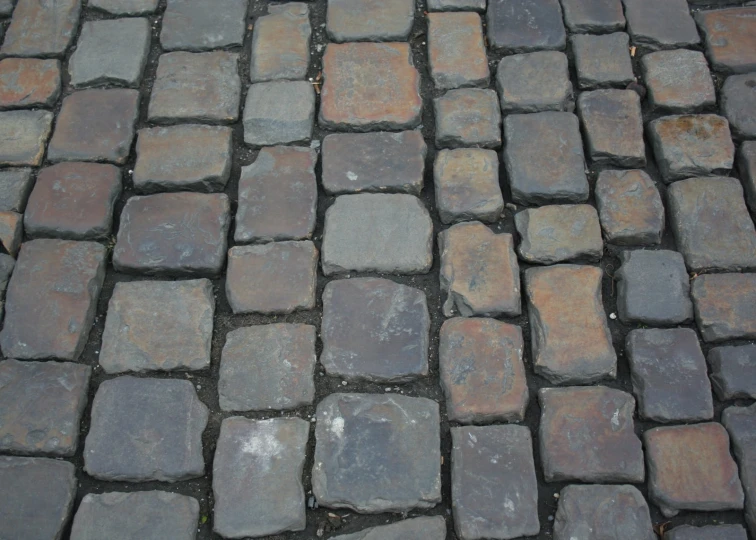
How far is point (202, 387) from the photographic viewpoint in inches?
96.0

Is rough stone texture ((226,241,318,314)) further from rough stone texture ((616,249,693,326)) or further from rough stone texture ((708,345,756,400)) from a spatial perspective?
rough stone texture ((708,345,756,400))

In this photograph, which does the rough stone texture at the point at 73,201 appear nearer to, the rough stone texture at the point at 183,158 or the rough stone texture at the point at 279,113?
the rough stone texture at the point at 183,158

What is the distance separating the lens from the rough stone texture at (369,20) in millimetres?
3172

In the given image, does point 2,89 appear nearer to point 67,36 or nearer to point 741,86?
point 67,36

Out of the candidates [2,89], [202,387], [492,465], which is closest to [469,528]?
[492,465]

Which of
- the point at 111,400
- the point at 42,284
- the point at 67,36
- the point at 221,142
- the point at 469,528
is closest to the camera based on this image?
the point at 469,528

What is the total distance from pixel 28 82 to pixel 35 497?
168 centimetres

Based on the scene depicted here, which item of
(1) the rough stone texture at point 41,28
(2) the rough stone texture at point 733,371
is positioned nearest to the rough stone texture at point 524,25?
(2) the rough stone texture at point 733,371

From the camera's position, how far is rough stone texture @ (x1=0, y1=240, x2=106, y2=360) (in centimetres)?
247

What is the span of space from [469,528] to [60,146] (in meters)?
2.00

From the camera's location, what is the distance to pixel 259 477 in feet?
7.33

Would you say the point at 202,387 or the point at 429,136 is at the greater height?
the point at 429,136

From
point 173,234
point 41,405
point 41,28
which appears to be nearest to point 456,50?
point 173,234

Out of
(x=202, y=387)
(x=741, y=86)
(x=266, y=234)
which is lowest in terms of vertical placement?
(x=202, y=387)
